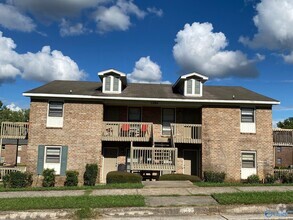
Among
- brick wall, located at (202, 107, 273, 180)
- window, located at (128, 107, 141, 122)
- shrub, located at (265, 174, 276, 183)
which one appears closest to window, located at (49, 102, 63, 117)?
window, located at (128, 107, 141, 122)

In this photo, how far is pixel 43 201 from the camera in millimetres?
9539

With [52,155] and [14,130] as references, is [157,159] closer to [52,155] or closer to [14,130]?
[52,155]

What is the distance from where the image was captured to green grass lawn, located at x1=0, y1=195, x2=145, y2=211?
8688mm

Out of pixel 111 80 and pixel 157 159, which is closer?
pixel 157 159

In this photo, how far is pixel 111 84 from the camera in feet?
68.6

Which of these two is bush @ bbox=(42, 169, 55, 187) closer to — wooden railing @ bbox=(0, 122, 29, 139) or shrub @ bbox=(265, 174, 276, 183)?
wooden railing @ bbox=(0, 122, 29, 139)

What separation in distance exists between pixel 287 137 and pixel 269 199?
42.8 ft

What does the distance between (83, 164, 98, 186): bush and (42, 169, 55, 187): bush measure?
187 cm

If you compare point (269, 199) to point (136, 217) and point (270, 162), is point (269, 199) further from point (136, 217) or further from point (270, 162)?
point (270, 162)

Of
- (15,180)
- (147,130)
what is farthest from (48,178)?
(147,130)

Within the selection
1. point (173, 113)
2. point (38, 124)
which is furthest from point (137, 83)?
point (38, 124)

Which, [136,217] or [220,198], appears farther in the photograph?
[220,198]

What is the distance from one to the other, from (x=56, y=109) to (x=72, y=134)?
6.30 ft

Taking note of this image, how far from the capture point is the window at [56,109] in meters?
19.7
